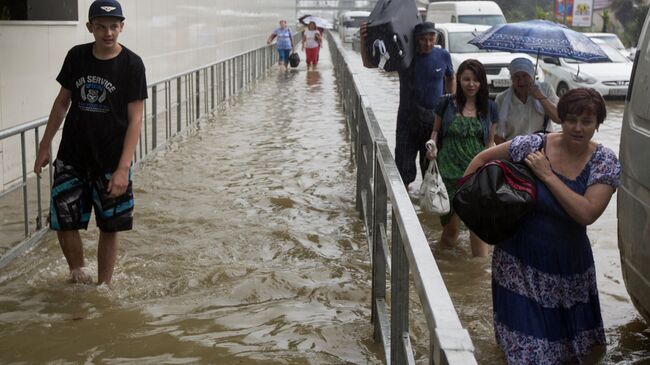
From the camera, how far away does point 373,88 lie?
22.3m

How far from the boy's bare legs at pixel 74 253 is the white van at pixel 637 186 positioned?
9.70ft

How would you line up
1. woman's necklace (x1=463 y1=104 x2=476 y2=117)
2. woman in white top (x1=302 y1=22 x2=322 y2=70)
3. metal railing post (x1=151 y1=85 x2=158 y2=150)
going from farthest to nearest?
woman in white top (x1=302 y1=22 x2=322 y2=70) < metal railing post (x1=151 y1=85 x2=158 y2=150) < woman's necklace (x1=463 y1=104 x2=476 y2=117)

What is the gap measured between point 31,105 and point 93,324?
4870 mm

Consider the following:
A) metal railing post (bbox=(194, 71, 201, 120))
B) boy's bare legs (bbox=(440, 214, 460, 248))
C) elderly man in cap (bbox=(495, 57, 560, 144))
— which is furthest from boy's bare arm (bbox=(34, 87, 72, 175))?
metal railing post (bbox=(194, 71, 201, 120))

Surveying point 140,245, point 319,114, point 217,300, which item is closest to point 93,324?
point 217,300

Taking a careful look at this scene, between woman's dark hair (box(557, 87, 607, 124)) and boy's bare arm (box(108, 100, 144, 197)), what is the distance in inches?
90.4

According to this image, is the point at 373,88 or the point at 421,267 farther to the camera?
the point at 373,88

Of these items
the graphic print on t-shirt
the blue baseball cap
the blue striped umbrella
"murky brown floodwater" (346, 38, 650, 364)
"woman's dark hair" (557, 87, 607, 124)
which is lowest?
"murky brown floodwater" (346, 38, 650, 364)

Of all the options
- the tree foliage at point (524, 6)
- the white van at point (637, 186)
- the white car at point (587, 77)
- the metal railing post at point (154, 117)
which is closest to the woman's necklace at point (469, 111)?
the white van at point (637, 186)

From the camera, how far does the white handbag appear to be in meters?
6.13

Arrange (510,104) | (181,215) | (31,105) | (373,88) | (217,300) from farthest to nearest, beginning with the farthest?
A: (373,88), (31,105), (181,215), (510,104), (217,300)

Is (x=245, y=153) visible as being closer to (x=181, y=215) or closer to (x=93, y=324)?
(x=181, y=215)

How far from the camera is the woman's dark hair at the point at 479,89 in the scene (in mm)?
6363

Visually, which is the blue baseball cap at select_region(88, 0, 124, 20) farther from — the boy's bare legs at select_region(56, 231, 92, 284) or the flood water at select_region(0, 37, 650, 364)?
the flood water at select_region(0, 37, 650, 364)
